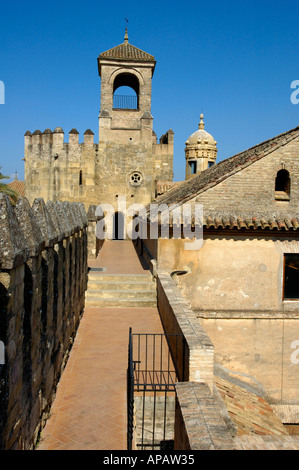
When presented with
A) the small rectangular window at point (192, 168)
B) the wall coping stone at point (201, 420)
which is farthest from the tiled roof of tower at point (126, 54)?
the wall coping stone at point (201, 420)

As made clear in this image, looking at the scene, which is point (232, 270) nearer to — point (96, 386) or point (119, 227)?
point (96, 386)

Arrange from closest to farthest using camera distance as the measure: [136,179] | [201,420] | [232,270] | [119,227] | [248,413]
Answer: [201,420], [248,413], [232,270], [136,179], [119,227]

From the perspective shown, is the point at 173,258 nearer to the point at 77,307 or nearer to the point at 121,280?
the point at 121,280

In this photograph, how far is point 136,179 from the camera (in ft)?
105

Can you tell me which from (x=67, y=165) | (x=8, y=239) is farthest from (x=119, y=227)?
(x=8, y=239)

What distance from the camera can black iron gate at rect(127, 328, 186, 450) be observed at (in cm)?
650

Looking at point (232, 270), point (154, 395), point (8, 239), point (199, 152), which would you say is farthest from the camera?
point (199, 152)

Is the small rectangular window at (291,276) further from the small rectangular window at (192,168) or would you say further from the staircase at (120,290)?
the small rectangular window at (192,168)

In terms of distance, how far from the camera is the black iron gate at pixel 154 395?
650 centimetres

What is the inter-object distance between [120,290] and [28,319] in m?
8.91

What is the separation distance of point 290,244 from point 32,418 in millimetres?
10189

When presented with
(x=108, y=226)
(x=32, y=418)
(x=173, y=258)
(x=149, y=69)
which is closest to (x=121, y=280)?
(x=173, y=258)

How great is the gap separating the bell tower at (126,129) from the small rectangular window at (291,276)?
1953cm

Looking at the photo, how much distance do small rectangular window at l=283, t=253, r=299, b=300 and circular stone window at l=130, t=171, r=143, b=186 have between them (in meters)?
19.9
